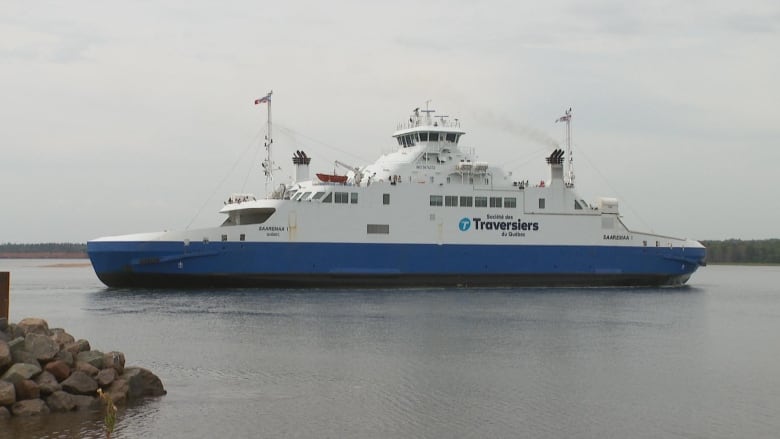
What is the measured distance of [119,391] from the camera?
1326 centimetres

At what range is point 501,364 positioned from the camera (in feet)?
57.8

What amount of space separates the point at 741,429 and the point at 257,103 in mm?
28047

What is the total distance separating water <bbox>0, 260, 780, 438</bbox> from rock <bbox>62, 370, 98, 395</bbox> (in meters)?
0.72

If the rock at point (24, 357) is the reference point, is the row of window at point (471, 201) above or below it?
above

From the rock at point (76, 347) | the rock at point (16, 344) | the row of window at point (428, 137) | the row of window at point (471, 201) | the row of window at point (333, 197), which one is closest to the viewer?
the rock at point (16, 344)

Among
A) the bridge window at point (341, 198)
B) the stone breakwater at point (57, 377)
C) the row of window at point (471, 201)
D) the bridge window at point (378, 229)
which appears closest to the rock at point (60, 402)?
the stone breakwater at point (57, 377)

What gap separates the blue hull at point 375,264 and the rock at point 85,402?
1985cm

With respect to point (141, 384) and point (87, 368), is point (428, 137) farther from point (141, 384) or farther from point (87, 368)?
point (87, 368)

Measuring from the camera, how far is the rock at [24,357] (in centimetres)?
1280

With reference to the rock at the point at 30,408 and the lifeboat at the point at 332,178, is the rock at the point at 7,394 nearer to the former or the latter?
the rock at the point at 30,408

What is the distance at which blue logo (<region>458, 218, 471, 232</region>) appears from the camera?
3559 centimetres

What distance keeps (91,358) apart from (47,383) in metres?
1.03

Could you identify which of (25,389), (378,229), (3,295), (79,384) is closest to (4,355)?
(25,389)

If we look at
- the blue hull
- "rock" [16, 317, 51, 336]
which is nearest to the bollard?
"rock" [16, 317, 51, 336]
